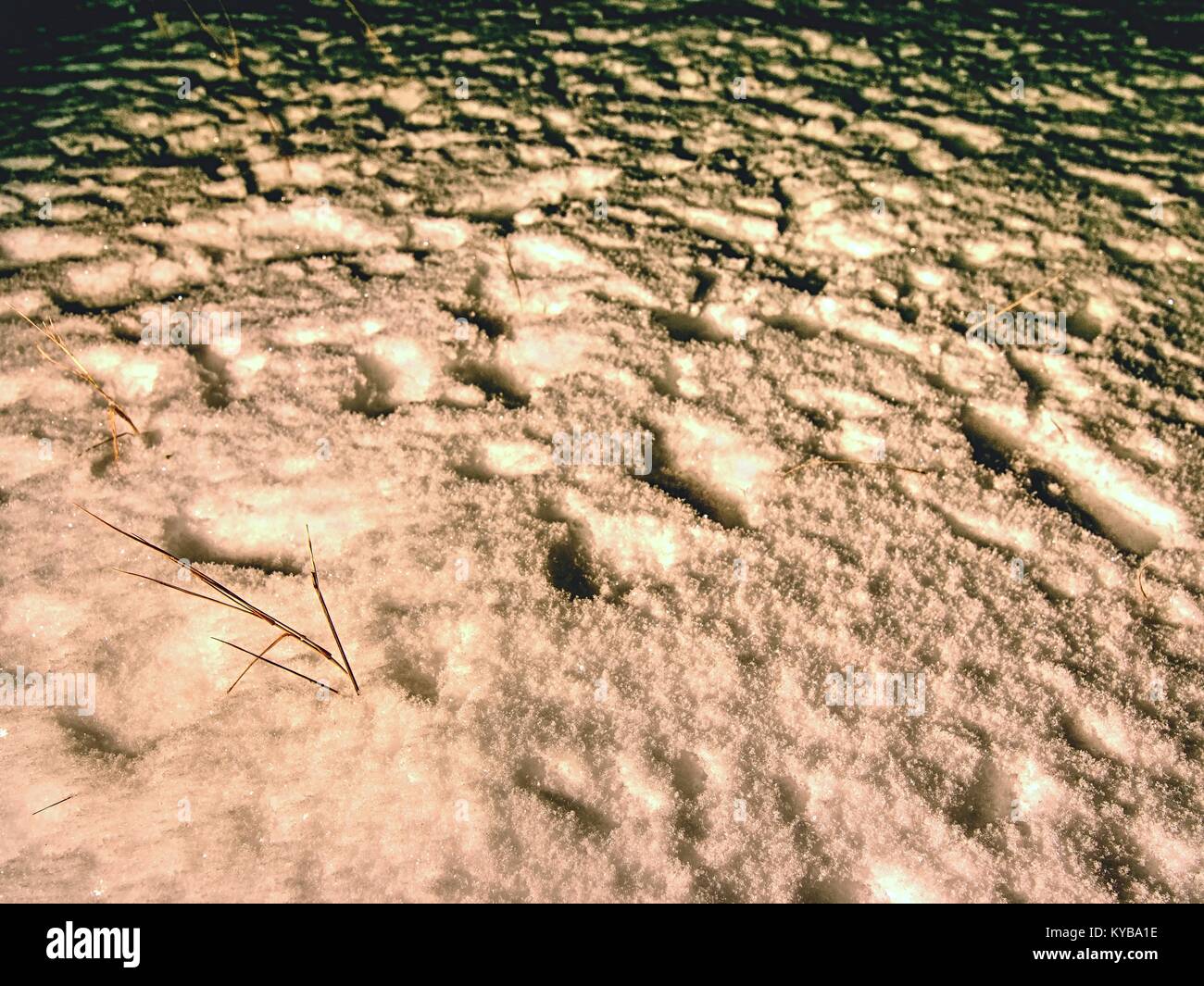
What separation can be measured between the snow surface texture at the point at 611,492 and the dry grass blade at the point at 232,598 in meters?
0.03

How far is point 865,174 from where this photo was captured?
2.75 meters

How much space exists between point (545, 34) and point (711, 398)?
250 cm

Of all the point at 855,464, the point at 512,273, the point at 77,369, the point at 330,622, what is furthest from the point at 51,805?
the point at 855,464

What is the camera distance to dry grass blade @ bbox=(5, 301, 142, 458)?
6.45 feet

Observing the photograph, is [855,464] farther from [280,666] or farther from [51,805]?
[51,805]

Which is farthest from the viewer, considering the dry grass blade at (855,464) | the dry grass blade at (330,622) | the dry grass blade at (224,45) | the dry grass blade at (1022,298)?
the dry grass blade at (224,45)

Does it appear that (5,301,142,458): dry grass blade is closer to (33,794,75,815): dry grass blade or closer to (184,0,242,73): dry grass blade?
(33,794,75,815): dry grass blade

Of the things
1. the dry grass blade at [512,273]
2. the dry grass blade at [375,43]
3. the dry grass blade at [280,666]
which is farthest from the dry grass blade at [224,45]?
the dry grass blade at [280,666]

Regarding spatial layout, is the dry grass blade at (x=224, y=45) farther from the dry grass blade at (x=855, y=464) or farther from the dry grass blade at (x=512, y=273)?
the dry grass blade at (x=855, y=464)

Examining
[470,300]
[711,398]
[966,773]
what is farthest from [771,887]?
[470,300]

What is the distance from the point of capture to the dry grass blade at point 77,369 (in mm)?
1967

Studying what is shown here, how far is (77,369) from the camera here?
210 cm

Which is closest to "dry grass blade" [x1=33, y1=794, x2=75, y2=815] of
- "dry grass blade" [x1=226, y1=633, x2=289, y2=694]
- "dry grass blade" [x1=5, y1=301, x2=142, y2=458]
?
"dry grass blade" [x1=226, y1=633, x2=289, y2=694]

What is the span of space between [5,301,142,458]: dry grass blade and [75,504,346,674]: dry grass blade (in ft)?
0.82
